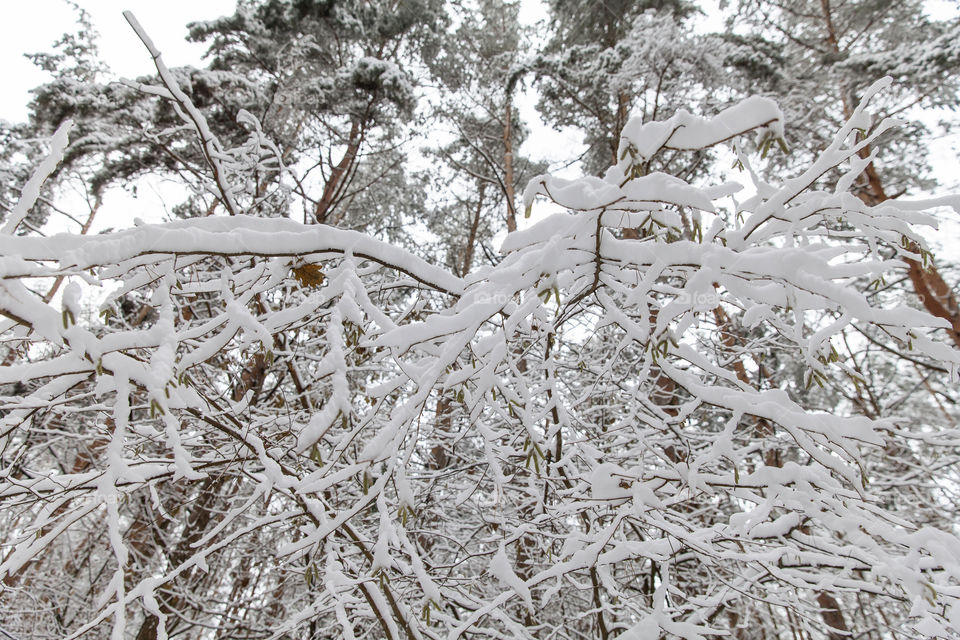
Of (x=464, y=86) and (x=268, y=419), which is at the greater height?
(x=464, y=86)

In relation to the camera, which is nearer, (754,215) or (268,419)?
(754,215)

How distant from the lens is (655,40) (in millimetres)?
6348

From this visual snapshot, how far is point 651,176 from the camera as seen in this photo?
1121mm

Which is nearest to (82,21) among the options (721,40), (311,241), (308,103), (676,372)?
(308,103)

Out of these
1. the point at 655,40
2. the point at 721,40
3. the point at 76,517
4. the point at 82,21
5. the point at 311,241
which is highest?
the point at 82,21

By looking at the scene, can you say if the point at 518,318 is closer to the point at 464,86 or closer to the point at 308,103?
the point at 308,103

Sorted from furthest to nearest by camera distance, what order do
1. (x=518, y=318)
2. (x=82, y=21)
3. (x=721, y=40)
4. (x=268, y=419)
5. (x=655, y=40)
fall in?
(x=82, y=21) → (x=721, y=40) → (x=655, y=40) → (x=268, y=419) → (x=518, y=318)

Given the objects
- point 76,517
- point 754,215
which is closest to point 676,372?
point 754,215

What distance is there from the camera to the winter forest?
1129 millimetres

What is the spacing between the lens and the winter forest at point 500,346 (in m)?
1.13

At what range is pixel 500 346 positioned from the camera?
119 centimetres

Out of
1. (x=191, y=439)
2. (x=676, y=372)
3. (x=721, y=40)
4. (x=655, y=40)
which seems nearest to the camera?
(x=676, y=372)

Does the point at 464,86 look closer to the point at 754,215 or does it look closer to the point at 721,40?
the point at 721,40

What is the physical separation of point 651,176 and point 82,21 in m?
15.3
